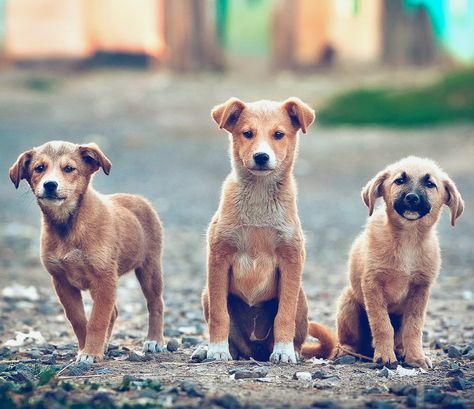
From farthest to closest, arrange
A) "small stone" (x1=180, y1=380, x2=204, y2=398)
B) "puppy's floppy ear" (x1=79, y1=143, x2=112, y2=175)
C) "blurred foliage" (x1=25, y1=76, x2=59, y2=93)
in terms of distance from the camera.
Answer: "blurred foliage" (x1=25, y1=76, x2=59, y2=93)
"puppy's floppy ear" (x1=79, y1=143, x2=112, y2=175)
"small stone" (x1=180, y1=380, x2=204, y2=398)

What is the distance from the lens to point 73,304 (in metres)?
6.75

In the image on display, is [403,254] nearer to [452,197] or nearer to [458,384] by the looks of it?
[452,197]

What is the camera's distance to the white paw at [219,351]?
655cm

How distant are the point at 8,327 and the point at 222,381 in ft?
9.98

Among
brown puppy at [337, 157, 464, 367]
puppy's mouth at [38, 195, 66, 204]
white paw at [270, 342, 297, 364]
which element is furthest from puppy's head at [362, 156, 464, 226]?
puppy's mouth at [38, 195, 66, 204]

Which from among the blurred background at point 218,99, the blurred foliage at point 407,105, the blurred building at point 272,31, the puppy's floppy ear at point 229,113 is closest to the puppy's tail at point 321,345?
the puppy's floppy ear at point 229,113

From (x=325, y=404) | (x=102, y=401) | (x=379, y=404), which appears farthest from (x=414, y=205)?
(x=102, y=401)

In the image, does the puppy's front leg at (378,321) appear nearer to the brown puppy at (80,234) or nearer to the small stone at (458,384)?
the small stone at (458,384)

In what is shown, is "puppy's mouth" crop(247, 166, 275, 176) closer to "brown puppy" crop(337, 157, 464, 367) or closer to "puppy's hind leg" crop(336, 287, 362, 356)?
"brown puppy" crop(337, 157, 464, 367)

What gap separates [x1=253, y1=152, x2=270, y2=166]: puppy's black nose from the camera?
21.3ft

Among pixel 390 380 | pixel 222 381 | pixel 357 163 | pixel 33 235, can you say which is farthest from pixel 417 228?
pixel 357 163

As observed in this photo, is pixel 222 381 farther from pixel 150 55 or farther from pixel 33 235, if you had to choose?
pixel 150 55

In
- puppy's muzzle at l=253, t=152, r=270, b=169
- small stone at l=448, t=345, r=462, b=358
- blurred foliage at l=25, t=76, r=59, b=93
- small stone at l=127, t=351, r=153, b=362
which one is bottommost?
small stone at l=448, t=345, r=462, b=358

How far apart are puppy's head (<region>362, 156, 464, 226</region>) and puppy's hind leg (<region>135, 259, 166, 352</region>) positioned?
1.58 meters
